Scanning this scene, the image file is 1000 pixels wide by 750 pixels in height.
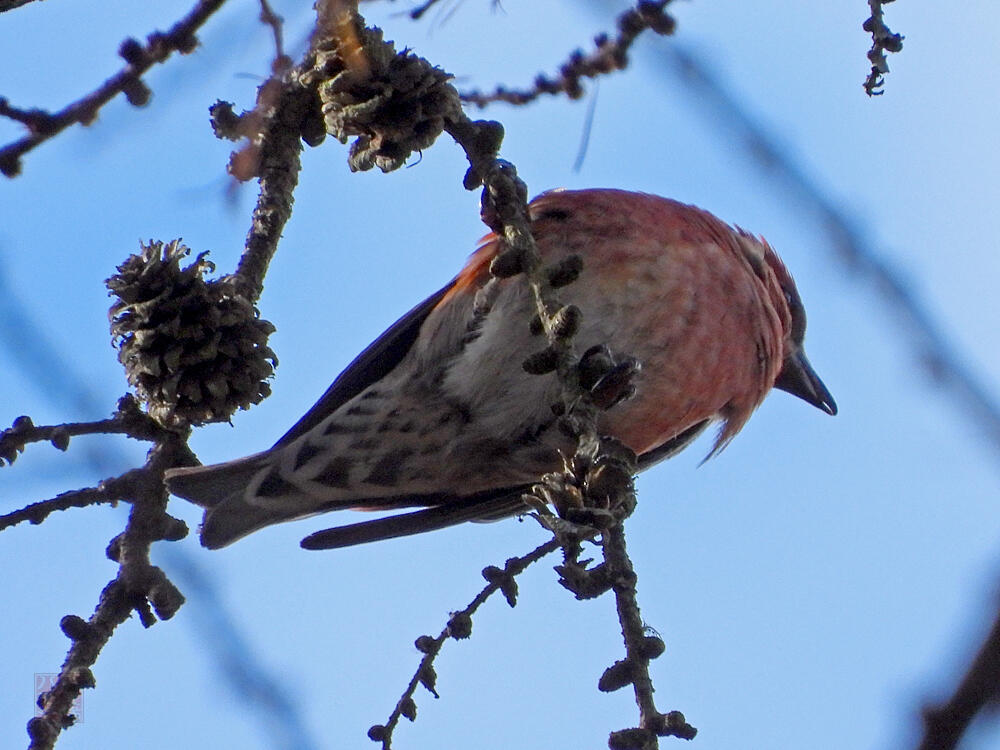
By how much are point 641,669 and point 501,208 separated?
74 cm

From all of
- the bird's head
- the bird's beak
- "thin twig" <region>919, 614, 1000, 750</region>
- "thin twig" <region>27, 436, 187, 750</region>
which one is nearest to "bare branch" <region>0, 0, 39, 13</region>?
"thin twig" <region>27, 436, 187, 750</region>

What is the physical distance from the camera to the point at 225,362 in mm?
2232

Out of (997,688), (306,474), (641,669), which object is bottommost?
(997,688)

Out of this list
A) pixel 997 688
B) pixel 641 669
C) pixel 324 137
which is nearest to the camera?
pixel 997 688

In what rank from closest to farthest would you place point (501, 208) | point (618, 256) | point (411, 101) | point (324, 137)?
point (501, 208), point (411, 101), point (324, 137), point (618, 256)

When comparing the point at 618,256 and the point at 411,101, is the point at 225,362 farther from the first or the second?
the point at 618,256

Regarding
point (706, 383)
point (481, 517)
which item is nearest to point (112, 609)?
point (481, 517)

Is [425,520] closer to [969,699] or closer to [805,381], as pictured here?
[805,381]

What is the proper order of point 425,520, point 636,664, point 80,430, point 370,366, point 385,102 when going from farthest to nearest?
point 425,520 → point 370,366 → point 80,430 → point 385,102 → point 636,664

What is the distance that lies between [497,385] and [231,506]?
2.37 feet

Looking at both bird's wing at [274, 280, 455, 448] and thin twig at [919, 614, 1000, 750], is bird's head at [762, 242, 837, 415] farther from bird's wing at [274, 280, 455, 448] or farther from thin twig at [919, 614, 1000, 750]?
thin twig at [919, 614, 1000, 750]

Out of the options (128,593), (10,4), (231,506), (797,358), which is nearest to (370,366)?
(231,506)

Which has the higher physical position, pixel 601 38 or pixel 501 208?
pixel 601 38

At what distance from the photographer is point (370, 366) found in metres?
3.05
